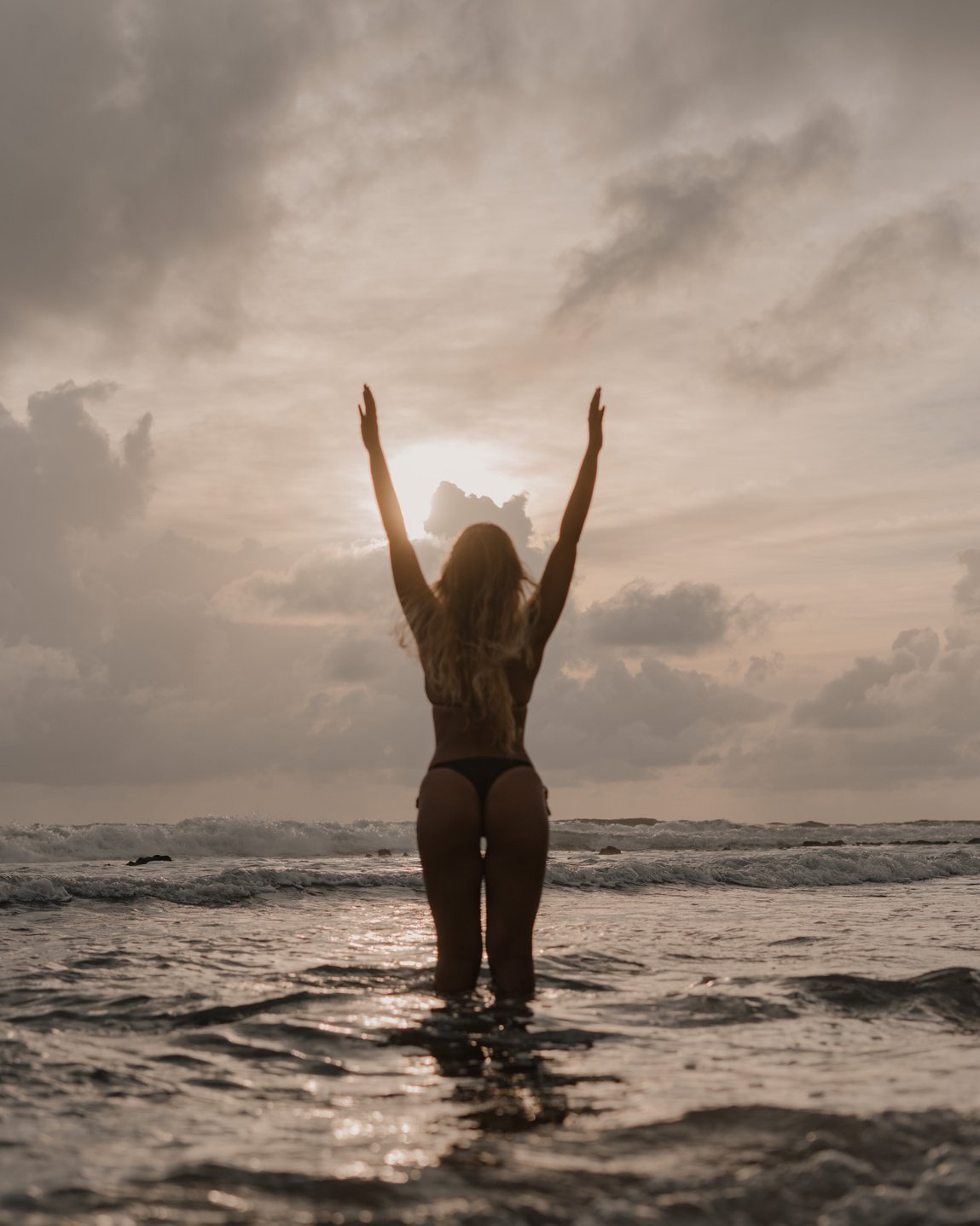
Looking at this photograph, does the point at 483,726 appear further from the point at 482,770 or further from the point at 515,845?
the point at 515,845

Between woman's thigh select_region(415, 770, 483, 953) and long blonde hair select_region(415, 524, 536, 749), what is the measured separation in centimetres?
32

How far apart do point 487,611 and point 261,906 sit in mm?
9645

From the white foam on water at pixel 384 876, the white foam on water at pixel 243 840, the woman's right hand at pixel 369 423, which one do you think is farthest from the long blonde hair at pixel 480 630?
the white foam on water at pixel 243 840

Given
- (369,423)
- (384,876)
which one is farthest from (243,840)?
(369,423)

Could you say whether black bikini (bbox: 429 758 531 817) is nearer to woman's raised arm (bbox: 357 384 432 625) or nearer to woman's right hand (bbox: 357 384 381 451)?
woman's raised arm (bbox: 357 384 432 625)

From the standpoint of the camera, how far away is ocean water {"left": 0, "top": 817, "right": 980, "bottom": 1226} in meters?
2.89

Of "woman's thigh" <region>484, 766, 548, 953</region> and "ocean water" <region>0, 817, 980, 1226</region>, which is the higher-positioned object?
"woman's thigh" <region>484, 766, 548, 953</region>

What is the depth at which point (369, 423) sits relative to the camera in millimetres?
5359

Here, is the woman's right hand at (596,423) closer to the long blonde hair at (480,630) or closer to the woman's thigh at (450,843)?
the long blonde hair at (480,630)

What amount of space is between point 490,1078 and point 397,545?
2417 mm

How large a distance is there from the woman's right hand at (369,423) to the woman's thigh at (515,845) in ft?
5.81

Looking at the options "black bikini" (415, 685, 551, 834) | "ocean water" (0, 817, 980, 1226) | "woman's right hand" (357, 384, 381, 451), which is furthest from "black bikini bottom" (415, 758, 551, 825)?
"woman's right hand" (357, 384, 381, 451)

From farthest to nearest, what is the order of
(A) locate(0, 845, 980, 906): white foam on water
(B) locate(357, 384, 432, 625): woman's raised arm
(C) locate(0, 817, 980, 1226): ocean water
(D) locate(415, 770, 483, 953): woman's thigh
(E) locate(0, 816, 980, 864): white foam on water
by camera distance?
(E) locate(0, 816, 980, 864): white foam on water
(A) locate(0, 845, 980, 906): white foam on water
(B) locate(357, 384, 432, 625): woman's raised arm
(D) locate(415, 770, 483, 953): woman's thigh
(C) locate(0, 817, 980, 1226): ocean water

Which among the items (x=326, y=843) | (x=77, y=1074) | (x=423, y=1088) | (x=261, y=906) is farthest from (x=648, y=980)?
(x=326, y=843)
